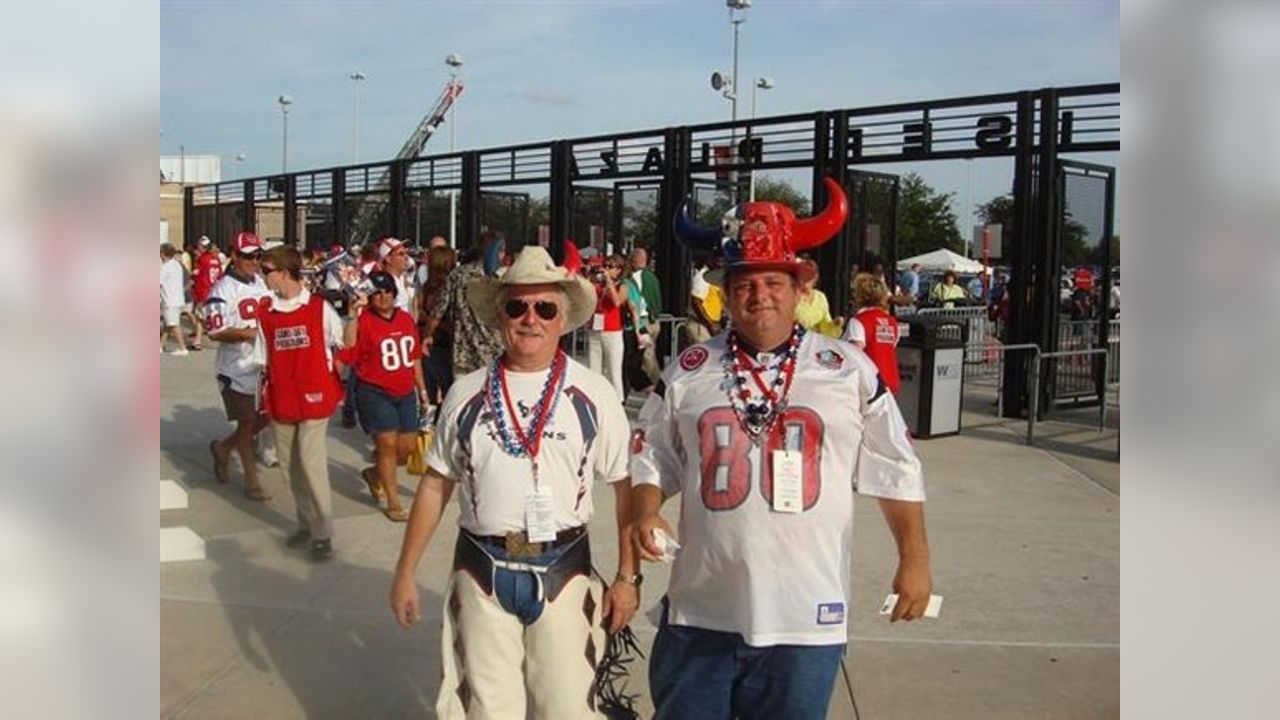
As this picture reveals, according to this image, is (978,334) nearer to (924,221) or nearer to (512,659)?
(512,659)

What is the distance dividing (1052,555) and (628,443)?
4.16 metres

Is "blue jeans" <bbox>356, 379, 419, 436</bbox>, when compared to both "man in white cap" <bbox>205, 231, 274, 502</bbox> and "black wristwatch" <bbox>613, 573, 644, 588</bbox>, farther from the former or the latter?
"black wristwatch" <bbox>613, 573, 644, 588</bbox>

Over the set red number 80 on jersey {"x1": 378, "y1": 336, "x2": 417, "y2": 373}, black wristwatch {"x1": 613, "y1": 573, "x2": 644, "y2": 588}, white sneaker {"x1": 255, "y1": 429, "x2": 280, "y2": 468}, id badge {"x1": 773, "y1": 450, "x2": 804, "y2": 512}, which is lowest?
white sneaker {"x1": 255, "y1": 429, "x2": 280, "y2": 468}

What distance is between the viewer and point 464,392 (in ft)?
11.2

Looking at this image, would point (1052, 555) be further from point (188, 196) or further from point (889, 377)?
point (188, 196)

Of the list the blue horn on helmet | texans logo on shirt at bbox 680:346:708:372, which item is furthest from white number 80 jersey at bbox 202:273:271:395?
texans logo on shirt at bbox 680:346:708:372

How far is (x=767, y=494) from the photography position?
2.92m

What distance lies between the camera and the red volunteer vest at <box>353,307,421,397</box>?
735cm

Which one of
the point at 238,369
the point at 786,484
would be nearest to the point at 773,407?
the point at 786,484

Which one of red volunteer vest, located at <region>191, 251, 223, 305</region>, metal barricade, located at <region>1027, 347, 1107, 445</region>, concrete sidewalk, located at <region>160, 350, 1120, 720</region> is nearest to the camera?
concrete sidewalk, located at <region>160, 350, 1120, 720</region>

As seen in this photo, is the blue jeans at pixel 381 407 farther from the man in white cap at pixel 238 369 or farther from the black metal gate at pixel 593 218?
the black metal gate at pixel 593 218

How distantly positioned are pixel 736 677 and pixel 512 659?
0.69m

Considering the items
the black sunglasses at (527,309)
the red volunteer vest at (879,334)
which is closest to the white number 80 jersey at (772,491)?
the black sunglasses at (527,309)
